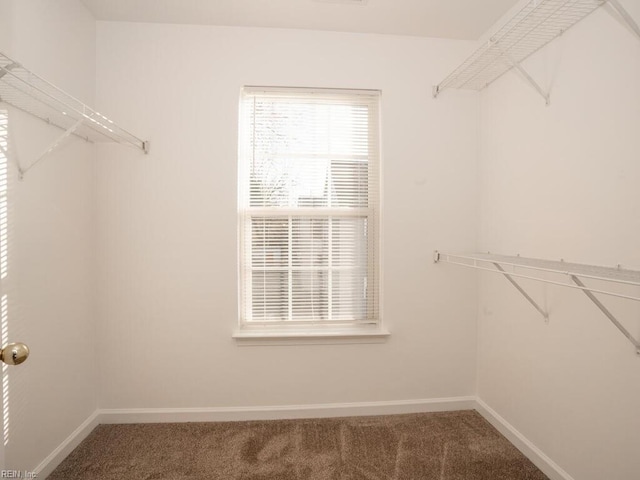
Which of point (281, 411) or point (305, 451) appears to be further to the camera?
point (281, 411)

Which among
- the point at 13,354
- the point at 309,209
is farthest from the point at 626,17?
the point at 13,354

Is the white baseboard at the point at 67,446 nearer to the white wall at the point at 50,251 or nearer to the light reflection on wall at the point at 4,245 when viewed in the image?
the white wall at the point at 50,251

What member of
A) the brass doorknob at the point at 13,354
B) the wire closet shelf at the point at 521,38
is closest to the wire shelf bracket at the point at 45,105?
the brass doorknob at the point at 13,354

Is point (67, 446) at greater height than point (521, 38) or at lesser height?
lesser

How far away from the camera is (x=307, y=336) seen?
2.12 metres

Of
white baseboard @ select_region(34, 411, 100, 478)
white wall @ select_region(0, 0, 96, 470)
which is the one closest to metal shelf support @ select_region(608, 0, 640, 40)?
white wall @ select_region(0, 0, 96, 470)

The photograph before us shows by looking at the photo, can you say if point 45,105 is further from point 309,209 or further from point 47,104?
point 309,209

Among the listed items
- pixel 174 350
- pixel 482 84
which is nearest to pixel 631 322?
pixel 482 84

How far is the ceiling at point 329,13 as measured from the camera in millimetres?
1889

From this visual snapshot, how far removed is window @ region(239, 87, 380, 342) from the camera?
7.13 feet

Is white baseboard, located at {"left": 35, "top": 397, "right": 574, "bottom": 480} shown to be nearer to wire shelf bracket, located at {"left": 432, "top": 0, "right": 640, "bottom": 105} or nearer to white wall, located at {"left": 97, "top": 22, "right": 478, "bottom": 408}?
white wall, located at {"left": 97, "top": 22, "right": 478, "bottom": 408}

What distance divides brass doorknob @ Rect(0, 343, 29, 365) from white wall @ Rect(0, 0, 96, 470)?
0.68 meters

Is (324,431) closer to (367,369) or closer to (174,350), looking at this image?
(367,369)

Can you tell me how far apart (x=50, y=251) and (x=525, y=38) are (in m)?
2.69
